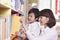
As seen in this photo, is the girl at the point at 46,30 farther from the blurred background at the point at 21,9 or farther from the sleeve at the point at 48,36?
the blurred background at the point at 21,9

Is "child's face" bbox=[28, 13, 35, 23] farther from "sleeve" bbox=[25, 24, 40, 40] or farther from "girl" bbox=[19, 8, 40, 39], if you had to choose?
"sleeve" bbox=[25, 24, 40, 40]

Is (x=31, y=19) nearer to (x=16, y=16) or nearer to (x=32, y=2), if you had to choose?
(x=16, y=16)

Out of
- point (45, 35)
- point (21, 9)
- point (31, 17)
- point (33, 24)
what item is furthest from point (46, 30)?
point (21, 9)

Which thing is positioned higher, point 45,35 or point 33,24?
point 33,24

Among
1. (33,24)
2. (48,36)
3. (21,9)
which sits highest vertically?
(21,9)

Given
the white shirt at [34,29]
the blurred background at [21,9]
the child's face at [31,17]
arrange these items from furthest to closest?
the child's face at [31,17]
the white shirt at [34,29]
the blurred background at [21,9]

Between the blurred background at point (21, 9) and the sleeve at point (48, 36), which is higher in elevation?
the blurred background at point (21, 9)

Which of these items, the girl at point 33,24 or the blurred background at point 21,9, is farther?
the girl at point 33,24

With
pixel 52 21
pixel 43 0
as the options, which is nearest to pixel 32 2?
pixel 43 0

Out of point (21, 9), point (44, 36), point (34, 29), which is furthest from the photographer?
point (21, 9)

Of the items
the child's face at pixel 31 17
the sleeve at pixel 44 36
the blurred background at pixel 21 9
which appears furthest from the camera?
the child's face at pixel 31 17

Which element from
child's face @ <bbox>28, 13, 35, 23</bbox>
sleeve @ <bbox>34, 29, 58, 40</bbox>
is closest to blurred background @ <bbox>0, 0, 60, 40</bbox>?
child's face @ <bbox>28, 13, 35, 23</bbox>

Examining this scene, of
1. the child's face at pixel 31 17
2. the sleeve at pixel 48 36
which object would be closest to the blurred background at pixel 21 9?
the child's face at pixel 31 17

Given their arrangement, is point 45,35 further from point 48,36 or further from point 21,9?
point 21,9
